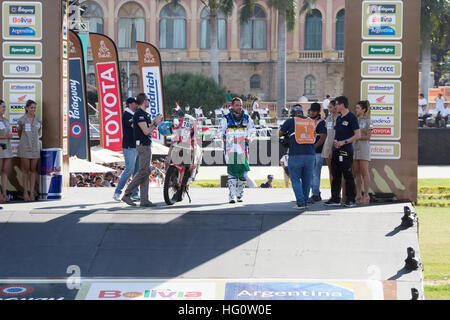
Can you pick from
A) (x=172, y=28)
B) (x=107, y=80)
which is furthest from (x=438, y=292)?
(x=172, y=28)

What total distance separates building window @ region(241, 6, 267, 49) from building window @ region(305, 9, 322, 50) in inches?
133

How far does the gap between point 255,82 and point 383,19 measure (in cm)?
5009

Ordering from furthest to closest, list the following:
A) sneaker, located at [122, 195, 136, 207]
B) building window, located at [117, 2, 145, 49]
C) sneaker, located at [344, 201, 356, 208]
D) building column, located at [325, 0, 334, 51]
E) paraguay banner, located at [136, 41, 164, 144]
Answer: building window, located at [117, 2, 145, 49] < building column, located at [325, 0, 334, 51] < paraguay banner, located at [136, 41, 164, 144] < sneaker, located at [122, 195, 136, 207] < sneaker, located at [344, 201, 356, 208]

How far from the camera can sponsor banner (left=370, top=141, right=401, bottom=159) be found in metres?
12.6

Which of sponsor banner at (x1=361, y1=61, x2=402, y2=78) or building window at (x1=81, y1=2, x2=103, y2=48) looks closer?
sponsor banner at (x1=361, y1=61, x2=402, y2=78)

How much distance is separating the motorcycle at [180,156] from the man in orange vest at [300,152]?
1.68 meters

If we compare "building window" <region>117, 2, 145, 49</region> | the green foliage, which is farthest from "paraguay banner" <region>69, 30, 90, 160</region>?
"building window" <region>117, 2, 145, 49</region>

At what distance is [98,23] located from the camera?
61.5 metres

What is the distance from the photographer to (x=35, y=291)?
28.1 feet

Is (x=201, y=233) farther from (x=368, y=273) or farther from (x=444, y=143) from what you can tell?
(x=444, y=143)

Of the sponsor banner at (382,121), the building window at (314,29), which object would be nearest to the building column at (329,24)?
the building window at (314,29)

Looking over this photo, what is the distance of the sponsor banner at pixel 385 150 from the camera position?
41.3 ft

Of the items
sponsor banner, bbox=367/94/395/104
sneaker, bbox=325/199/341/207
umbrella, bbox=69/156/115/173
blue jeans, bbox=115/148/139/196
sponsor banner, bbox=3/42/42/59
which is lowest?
sneaker, bbox=325/199/341/207

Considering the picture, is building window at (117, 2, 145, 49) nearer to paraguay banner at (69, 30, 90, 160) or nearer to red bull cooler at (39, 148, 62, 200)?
paraguay banner at (69, 30, 90, 160)
